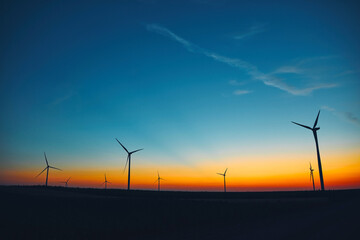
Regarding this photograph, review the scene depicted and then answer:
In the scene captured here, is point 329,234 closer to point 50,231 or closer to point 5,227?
point 50,231

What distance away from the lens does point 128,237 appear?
19.0 meters

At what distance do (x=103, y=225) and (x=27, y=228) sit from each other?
7281 mm

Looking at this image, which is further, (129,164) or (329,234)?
(129,164)

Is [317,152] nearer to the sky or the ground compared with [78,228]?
nearer to the sky

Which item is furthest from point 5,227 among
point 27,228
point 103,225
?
point 103,225

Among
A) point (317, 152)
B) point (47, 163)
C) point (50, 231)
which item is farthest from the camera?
point (47, 163)

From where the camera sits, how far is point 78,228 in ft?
74.6

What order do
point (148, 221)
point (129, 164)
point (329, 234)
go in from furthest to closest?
1. point (129, 164)
2. point (148, 221)
3. point (329, 234)

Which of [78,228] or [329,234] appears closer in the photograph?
[329,234]

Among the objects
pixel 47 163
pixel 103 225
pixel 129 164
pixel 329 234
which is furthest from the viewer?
pixel 47 163

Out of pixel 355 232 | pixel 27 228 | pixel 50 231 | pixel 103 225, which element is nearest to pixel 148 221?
pixel 103 225

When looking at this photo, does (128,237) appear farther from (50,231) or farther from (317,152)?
(317,152)

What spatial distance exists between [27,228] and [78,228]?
16.3 feet

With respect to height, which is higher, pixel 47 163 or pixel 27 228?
pixel 47 163
